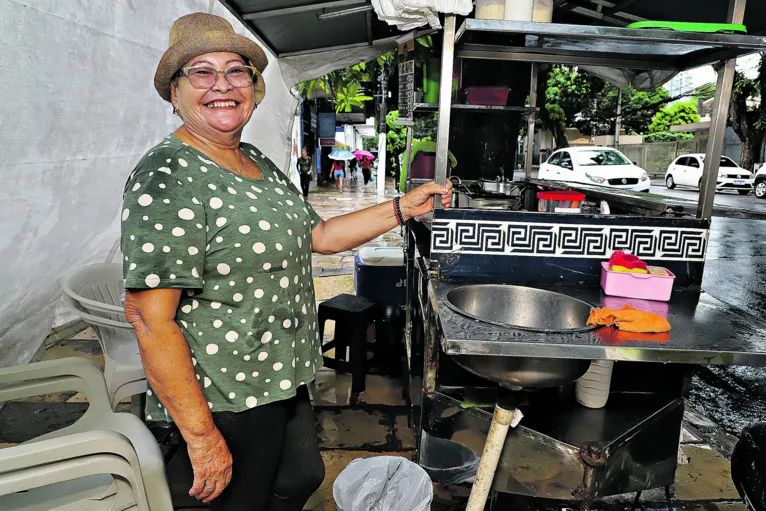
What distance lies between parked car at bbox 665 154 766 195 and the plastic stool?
16902 mm

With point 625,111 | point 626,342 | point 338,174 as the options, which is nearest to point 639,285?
point 626,342

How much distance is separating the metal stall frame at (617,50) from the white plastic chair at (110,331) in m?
1.75

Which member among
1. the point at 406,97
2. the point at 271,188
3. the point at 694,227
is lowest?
the point at 694,227

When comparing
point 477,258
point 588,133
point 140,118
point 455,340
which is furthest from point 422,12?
point 588,133

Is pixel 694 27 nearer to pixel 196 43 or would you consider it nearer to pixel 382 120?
pixel 196 43

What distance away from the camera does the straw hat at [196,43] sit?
1.46m

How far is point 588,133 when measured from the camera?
31.3m

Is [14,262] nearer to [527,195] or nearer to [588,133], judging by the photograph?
[527,195]

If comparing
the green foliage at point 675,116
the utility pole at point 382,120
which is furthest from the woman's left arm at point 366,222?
the green foliage at point 675,116

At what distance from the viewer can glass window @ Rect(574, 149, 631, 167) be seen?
1388 centimetres


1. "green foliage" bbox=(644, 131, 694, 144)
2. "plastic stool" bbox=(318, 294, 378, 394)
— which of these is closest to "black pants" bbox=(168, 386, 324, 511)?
"plastic stool" bbox=(318, 294, 378, 394)

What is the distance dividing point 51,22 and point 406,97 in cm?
305

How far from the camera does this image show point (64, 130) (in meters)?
2.31

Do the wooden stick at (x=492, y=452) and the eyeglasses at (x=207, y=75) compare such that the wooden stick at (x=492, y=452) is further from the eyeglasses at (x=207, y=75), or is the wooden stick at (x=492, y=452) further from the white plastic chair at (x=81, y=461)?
the eyeglasses at (x=207, y=75)
